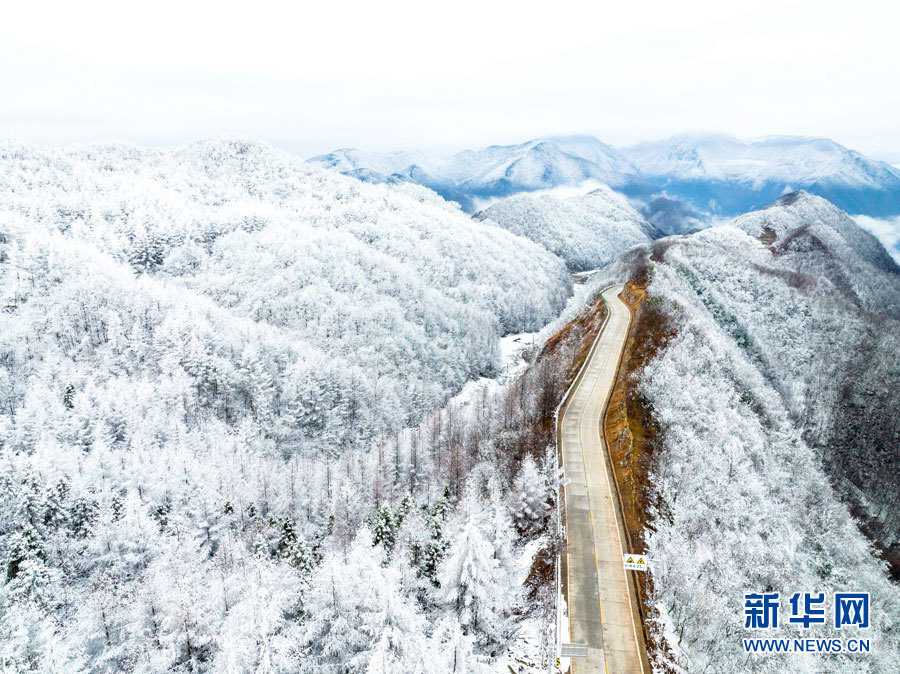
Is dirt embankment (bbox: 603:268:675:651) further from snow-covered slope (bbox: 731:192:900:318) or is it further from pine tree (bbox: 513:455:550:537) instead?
snow-covered slope (bbox: 731:192:900:318)

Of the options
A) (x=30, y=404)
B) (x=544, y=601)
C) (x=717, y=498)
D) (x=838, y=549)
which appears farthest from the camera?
(x=30, y=404)

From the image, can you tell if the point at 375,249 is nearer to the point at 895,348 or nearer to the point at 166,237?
the point at 166,237

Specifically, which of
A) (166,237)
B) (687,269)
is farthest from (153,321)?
(687,269)

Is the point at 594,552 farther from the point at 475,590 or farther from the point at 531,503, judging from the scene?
the point at 475,590
